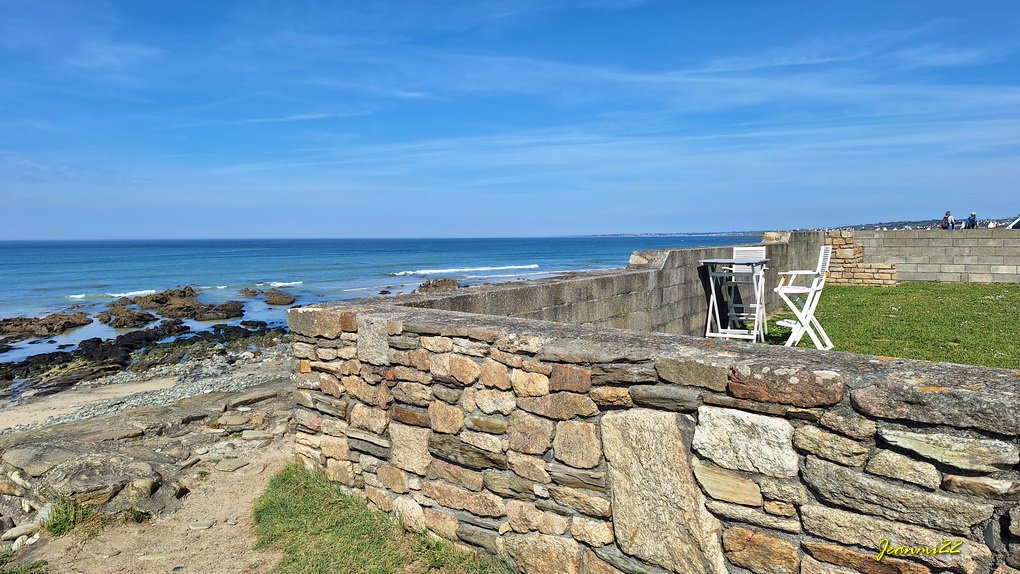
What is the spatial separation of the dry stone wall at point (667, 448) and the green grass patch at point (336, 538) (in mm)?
109

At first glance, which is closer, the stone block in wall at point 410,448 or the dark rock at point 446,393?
the dark rock at point 446,393

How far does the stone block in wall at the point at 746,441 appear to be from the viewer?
2.22 m

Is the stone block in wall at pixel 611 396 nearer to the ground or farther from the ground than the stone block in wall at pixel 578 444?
farther from the ground

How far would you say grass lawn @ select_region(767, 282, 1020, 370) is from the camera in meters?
6.42

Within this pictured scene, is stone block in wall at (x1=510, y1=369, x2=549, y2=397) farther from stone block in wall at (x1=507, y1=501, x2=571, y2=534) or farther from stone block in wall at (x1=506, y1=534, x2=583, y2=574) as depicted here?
stone block in wall at (x1=506, y1=534, x2=583, y2=574)

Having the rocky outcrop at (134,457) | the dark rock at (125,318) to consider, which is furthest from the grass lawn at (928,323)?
the dark rock at (125,318)

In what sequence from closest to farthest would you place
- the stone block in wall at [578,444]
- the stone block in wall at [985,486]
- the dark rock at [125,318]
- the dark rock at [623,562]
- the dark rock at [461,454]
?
1. the stone block in wall at [985,486]
2. the dark rock at [623,562]
3. the stone block in wall at [578,444]
4. the dark rock at [461,454]
5. the dark rock at [125,318]

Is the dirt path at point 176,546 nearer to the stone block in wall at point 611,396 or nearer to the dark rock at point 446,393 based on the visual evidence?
the dark rock at point 446,393

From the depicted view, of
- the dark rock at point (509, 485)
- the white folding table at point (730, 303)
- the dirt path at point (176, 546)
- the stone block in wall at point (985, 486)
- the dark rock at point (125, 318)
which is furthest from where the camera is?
the dark rock at point (125, 318)

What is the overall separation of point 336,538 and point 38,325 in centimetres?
2157

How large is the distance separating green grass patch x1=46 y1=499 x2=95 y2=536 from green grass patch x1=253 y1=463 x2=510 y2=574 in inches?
44.1

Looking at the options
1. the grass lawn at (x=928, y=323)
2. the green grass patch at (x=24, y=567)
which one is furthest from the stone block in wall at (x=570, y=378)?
the grass lawn at (x=928, y=323)

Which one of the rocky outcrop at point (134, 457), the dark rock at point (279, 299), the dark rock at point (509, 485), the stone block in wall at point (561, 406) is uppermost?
the stone block in wall at point (561, 406)

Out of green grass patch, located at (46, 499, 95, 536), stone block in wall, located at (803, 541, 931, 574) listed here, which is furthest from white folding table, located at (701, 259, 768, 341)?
green grass patch, located at (46, 499, 95, 536)
